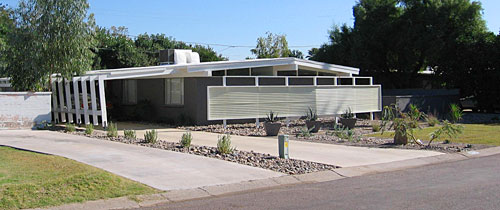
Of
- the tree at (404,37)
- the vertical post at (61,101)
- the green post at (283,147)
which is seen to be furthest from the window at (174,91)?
the tree at (404,37)

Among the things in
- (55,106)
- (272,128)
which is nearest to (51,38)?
(55,106)

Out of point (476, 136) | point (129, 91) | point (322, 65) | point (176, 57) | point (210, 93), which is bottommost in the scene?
point (476, 136)

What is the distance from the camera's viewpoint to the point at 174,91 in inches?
843

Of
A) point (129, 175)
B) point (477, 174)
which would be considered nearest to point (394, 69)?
point (477, 174)

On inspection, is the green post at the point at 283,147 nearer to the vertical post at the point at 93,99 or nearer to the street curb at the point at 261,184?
the street curb at the point at 261,184

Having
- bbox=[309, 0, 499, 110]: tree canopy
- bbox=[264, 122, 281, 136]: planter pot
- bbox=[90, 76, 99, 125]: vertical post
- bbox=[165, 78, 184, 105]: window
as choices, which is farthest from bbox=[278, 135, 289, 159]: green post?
bbox=[309, 0, 499, 110]: tree canopy

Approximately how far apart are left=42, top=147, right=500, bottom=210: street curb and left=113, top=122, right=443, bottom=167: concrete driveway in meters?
0.47

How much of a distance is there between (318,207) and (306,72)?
60.9 feet

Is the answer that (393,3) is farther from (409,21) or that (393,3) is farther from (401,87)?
(401,87)

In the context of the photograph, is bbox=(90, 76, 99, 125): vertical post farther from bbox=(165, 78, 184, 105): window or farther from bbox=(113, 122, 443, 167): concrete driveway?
bbox=(165, 78, 184, 105): window

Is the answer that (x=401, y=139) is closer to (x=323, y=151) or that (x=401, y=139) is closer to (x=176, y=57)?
(x=323, y=151)

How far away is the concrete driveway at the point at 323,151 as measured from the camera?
12055 mm

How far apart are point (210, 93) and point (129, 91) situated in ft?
22.6

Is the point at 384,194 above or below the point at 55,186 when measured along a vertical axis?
below
